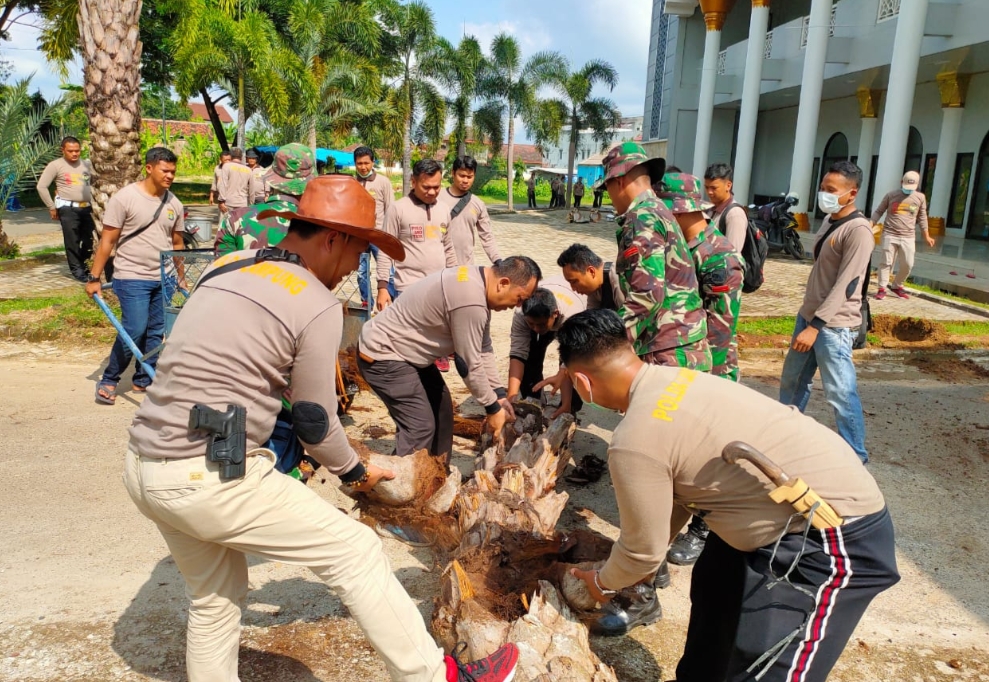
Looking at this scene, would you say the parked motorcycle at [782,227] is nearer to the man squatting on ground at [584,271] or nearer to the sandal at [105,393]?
the man squatting on ground at [584,271]

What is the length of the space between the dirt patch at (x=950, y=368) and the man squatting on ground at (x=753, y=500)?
5.73 meters

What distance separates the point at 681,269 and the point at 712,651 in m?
1.98

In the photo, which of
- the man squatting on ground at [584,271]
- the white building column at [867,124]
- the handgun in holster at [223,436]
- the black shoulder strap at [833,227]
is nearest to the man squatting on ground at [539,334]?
the man squatting on ground at [584,271]

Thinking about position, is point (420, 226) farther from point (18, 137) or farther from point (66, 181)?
point (18, 137)

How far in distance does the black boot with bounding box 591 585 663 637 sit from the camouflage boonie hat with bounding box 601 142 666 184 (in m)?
1.92

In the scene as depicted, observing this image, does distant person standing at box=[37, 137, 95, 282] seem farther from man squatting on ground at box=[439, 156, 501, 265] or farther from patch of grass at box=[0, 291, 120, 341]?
man squatting on ground at box=[439, 156, 501, 265]

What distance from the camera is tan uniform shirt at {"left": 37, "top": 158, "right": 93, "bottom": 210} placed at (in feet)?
31.7

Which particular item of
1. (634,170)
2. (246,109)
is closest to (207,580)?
(634,170)

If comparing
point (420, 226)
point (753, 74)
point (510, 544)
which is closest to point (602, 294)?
point (510, 544)

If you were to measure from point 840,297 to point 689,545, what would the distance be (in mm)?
1832

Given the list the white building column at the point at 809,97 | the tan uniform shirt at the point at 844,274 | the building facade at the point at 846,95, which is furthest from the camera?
the white building column at the point at 809,97

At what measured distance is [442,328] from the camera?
401 centimetres

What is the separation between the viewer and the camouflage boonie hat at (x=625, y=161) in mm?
3596

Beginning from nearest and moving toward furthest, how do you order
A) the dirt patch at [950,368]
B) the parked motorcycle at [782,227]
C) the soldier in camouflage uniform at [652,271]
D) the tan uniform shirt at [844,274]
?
the soldier in camouflage uniform at [652,271]
the tan uniform shirt at [844,274]
the dirt patch at [950,368]
the parked motorcycle at [782,227]
